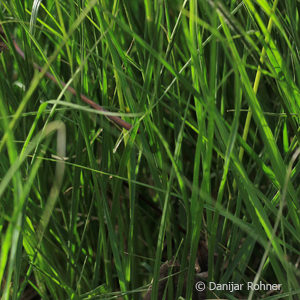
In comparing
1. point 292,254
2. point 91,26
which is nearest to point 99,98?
point 91,26

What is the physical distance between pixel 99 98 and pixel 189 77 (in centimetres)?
17

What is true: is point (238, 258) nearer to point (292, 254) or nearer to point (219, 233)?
point (219, 233)

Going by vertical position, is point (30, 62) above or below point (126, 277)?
above

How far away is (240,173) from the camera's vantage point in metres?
0.52

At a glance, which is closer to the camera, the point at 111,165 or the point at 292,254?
the point at 111,165

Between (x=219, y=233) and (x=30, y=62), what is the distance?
1.32 ft

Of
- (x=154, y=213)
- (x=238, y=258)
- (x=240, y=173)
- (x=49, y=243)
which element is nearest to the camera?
(x=240, y=173)

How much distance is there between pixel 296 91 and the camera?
0.59 m

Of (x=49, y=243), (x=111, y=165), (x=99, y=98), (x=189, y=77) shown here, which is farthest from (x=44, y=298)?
(x=189, y=77)

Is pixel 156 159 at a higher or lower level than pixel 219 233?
higher

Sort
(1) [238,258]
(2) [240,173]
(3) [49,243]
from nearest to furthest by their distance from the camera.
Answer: (2) [240,173] < (1) [238,258] < (3) [49,243]

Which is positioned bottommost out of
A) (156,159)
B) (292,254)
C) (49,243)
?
(292,254)

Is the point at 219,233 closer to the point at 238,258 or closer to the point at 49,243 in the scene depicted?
the point at 238,258

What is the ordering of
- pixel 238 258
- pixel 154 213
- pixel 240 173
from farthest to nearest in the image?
pixel 154 213 < pixel 238 258 < pixel 240 173
